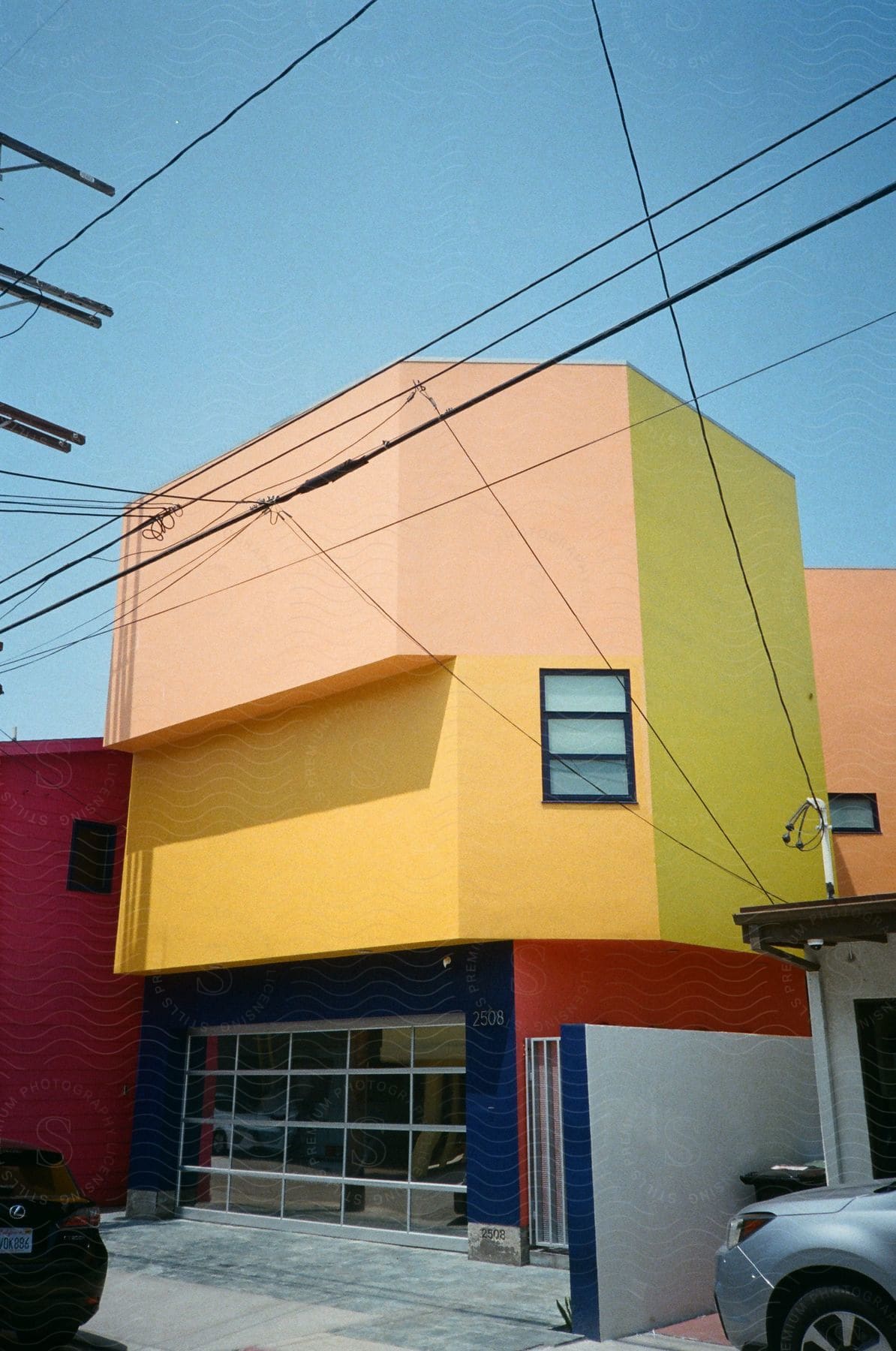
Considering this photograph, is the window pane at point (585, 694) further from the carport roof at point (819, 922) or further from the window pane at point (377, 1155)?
the window pane at point (377, 1155)

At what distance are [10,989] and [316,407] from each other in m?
8.57

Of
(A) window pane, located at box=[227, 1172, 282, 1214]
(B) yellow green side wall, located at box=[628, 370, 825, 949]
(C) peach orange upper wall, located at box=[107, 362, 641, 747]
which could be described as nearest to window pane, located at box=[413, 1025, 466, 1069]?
(B) yellow green side wall, located at box=[628, 370, 825, 949]

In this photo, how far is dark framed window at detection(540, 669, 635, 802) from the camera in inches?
497

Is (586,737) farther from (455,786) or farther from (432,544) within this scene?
(432,544)

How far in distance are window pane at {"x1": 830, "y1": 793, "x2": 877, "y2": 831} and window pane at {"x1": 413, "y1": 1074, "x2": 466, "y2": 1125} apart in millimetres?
7194

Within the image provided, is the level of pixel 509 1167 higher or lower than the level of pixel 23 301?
lower

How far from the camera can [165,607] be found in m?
15.8

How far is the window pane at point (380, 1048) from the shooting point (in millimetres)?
13281

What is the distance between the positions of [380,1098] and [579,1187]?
217 inches

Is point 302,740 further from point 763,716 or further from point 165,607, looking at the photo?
point 763,716

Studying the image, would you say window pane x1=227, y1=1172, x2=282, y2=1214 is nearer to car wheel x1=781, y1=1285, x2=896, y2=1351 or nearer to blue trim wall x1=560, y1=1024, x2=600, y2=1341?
blue trim wall x1=560, y1=1024, x2=600, y2=1341

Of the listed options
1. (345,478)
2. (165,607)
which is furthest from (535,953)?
(165,607)

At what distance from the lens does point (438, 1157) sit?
12.7 m

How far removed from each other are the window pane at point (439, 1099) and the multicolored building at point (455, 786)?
0.14 feet
